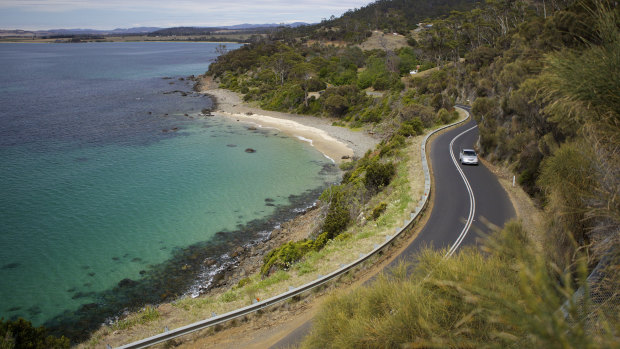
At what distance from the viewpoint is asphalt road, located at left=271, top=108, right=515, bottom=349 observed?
616 inches

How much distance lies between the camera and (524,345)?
4.34 metres

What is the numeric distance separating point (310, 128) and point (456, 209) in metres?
38.4

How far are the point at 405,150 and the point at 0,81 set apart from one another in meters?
118

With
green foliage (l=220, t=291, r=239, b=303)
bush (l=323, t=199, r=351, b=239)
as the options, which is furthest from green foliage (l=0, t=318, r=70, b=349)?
bush (l=323, t=199, r=351, b=239)

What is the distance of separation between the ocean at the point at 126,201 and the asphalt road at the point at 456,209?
11.0 meters

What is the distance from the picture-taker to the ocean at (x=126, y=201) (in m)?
19.4

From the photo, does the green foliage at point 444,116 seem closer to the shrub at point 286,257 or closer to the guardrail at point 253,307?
the guardrail at point 253,307

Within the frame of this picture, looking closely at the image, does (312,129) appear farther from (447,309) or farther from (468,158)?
(447,309)

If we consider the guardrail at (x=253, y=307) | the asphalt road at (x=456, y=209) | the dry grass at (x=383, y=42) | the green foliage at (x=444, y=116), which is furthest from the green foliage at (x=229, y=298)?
the dry grass at (x=383, y=42)

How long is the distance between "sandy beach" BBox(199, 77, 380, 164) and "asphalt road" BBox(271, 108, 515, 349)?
15887mm

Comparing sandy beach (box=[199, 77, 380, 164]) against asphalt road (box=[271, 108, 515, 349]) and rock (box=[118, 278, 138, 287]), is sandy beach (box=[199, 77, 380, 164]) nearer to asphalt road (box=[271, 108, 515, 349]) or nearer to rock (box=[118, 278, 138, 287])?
asphalt road (box=[271, 108, 515, 349])

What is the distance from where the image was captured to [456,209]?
19641mm

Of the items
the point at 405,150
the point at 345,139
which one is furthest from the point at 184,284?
the point at 345,139

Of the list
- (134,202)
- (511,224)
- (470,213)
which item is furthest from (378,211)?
(134,202)
